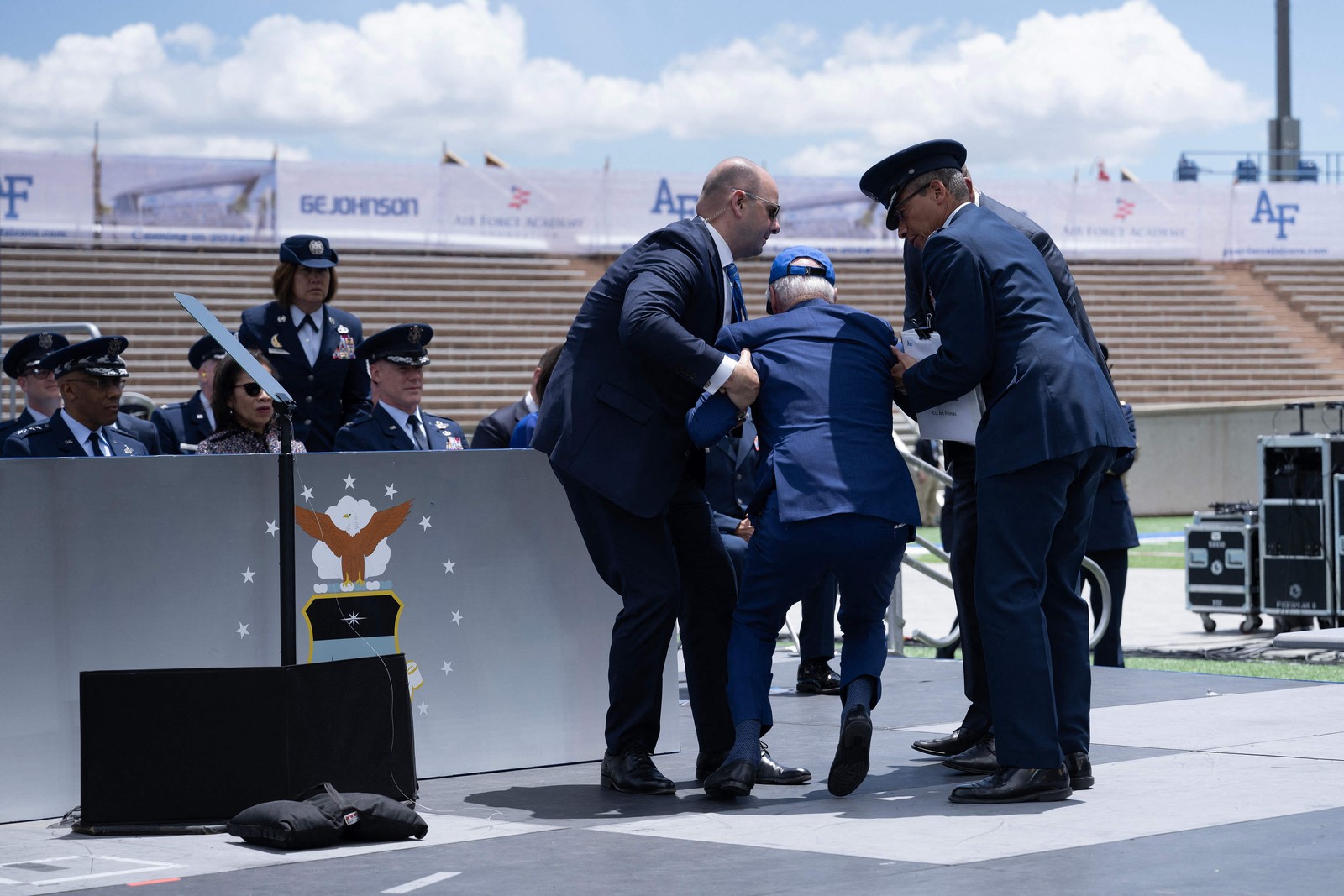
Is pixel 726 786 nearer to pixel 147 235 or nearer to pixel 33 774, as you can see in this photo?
pixel 33 774

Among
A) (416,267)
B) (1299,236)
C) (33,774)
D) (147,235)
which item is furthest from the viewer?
(1299,236)

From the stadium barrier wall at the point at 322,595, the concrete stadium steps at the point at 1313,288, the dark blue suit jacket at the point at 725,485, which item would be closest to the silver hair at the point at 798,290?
the stadium barrier wall at the point at 322,595

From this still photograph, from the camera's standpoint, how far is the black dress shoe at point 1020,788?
4445mm

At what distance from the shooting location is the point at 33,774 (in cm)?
443

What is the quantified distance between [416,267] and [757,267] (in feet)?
19.1

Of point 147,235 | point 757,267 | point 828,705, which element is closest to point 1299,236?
point 757,267

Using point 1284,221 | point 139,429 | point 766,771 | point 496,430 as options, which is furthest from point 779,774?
point 1284,221

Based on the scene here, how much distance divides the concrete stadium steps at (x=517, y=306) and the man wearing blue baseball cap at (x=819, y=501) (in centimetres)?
1984

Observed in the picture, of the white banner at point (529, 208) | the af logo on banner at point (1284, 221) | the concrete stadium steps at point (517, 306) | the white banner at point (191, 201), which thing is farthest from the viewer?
the af logo on banner at point (1284, 221)

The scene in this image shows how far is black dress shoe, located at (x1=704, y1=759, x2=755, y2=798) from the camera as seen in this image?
4.52 meters

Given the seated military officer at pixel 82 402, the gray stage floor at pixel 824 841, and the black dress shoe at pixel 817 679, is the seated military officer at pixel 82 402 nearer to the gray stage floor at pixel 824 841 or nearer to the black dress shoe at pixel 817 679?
the gray stage floor at pixel 824 841

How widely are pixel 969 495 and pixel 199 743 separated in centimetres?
233

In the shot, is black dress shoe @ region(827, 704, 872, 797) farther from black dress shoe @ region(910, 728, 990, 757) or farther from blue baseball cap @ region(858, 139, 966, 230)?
blue baseball cap @ region(858, 139, 966, 230)

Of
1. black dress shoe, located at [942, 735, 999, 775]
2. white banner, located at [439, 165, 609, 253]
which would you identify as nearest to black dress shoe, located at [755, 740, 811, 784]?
black dress shoe, located at [942, 735, 999, 775]
